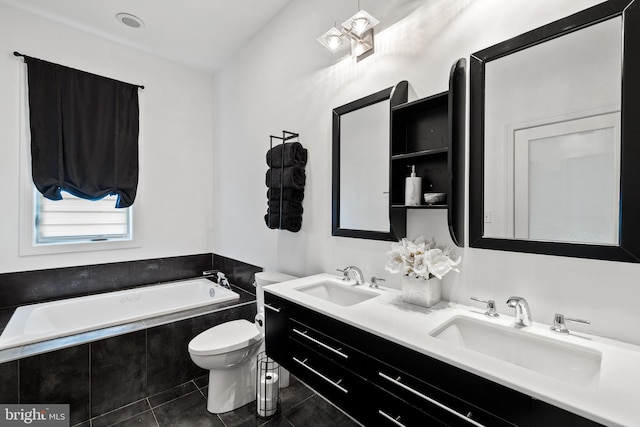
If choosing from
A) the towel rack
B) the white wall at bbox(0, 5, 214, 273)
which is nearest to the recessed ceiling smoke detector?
the white wall at bbox(0, 5, 214, 273)

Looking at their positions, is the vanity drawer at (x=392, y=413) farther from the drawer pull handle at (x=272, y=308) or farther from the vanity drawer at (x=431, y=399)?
the drawer pull handle at (x=272, y=308)

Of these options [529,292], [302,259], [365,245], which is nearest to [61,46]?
[302,259]

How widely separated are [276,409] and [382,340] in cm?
129

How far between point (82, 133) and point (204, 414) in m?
2.60

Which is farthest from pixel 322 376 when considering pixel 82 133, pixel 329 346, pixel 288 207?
pixel 82 133

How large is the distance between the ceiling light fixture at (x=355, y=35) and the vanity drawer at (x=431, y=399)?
1731 mm

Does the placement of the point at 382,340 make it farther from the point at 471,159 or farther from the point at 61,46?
the point at 61,46

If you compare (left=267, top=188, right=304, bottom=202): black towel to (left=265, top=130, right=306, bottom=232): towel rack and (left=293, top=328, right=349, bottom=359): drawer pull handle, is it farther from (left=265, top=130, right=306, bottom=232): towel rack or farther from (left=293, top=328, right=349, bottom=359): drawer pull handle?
(left=293, top=328, right=349, bottom=359): drawer pull handle

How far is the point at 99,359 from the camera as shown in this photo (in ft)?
6.45

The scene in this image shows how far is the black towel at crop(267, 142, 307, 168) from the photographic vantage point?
7.28ft

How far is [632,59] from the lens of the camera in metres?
0.98

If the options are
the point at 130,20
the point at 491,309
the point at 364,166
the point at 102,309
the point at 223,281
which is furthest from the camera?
the point at 223,281

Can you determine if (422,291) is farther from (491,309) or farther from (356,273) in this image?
(356,273)
